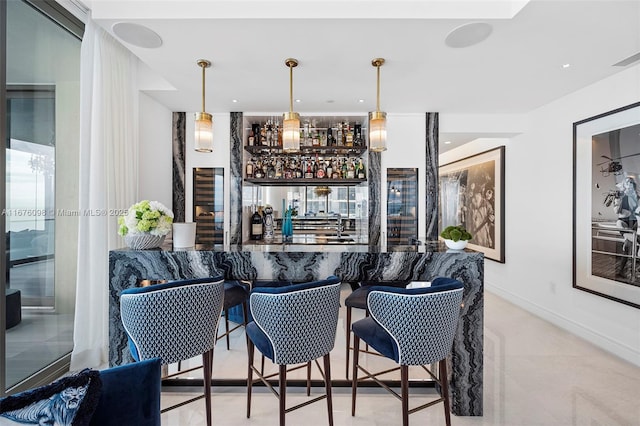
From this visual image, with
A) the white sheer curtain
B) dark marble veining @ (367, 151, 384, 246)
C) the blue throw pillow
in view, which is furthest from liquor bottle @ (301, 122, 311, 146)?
the blue throw pillow

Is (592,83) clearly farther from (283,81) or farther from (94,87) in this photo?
(94,87)

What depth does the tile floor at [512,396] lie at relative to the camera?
6.78 feet

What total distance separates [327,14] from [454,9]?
0.82 m

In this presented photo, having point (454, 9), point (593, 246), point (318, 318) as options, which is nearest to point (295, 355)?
point (318, 318)

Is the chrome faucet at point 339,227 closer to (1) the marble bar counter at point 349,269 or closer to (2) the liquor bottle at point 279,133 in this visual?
(2) the liquor bottle at point 279,133

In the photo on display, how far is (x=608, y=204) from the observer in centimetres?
307

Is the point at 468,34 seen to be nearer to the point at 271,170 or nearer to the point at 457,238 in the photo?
the point at 457,238

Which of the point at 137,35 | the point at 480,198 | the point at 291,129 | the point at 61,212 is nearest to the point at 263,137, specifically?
the point at 291,129

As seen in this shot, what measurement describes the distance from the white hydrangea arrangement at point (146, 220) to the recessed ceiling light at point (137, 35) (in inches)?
47.0

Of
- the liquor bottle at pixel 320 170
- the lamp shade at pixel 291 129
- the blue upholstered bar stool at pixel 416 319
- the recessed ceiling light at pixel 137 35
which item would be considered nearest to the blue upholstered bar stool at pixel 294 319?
the blue upholstered bar stool at pixel 416 319

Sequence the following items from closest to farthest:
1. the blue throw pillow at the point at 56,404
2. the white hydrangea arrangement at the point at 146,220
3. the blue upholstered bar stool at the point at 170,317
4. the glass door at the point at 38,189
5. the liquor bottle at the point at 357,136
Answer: the blue throw pillow at the point at 56,404 → the blue upholstered bar stool at the point at 170,317 → the white hydrangea arrangement at the point at 146,220 → the glass door at the point at 38,189 → the liquor bottle at the point at 357,136

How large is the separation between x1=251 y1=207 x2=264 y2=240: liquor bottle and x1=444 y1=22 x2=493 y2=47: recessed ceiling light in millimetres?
3069

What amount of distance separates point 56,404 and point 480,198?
219 inches

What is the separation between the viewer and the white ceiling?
2.06m
